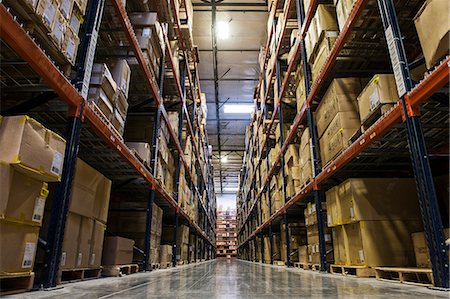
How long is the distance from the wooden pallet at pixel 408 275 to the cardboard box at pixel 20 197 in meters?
2.98

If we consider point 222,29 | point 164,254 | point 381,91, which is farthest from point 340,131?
point 222,29

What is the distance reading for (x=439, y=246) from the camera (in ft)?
6.83

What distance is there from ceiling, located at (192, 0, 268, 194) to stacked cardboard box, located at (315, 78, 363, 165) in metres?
7.22

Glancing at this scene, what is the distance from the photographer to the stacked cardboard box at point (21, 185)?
71.5 inches

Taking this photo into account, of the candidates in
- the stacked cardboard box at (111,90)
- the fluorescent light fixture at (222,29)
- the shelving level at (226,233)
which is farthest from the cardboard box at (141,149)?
the shelving level at (226,233)

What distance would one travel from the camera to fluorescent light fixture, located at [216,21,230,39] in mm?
10688

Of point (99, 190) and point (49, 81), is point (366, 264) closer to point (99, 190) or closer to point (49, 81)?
point (99, 190)

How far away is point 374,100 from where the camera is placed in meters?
3.09

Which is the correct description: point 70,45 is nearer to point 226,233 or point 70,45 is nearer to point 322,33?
point 322,33

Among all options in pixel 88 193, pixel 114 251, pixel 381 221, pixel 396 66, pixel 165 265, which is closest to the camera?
pixel 396 66

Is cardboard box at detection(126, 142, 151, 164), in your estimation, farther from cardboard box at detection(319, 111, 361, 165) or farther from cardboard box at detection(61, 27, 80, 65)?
cardboard box at detection(319, 111, 361, 165)

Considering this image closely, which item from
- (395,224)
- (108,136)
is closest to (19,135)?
(108,136)

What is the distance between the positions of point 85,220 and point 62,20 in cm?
197

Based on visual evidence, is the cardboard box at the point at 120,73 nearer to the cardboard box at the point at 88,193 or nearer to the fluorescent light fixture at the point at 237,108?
the cardboard box at the point at 88,193
